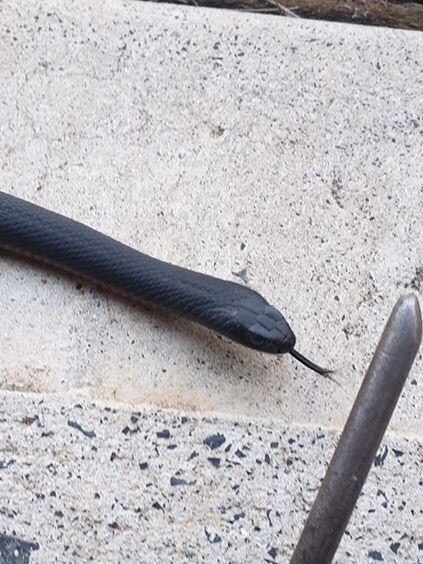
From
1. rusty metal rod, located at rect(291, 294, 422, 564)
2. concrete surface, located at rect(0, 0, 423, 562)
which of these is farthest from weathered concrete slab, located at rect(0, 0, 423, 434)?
rusty metal rod, located at rect(291, 294, 422, 564)

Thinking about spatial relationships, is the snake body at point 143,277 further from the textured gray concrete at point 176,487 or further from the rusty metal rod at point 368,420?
the rusty metal rod at point 368,420

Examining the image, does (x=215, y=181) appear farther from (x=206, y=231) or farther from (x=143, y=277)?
(x=143, y=277)

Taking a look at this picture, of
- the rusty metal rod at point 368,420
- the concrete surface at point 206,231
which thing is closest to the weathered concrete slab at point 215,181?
the concrete surface at point 206,231

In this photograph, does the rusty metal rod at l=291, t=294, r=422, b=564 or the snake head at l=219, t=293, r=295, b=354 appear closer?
the rusty metal rod at l=291, t=294, r=422, b=564

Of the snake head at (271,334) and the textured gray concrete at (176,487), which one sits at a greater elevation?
the snake head at (271,334)

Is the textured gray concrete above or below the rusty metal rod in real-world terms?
below

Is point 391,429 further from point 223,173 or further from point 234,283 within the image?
point 223,173

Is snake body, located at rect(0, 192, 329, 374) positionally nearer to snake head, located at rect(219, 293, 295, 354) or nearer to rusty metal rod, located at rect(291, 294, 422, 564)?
snake head, located at rect(219, 293, 295, 354)
